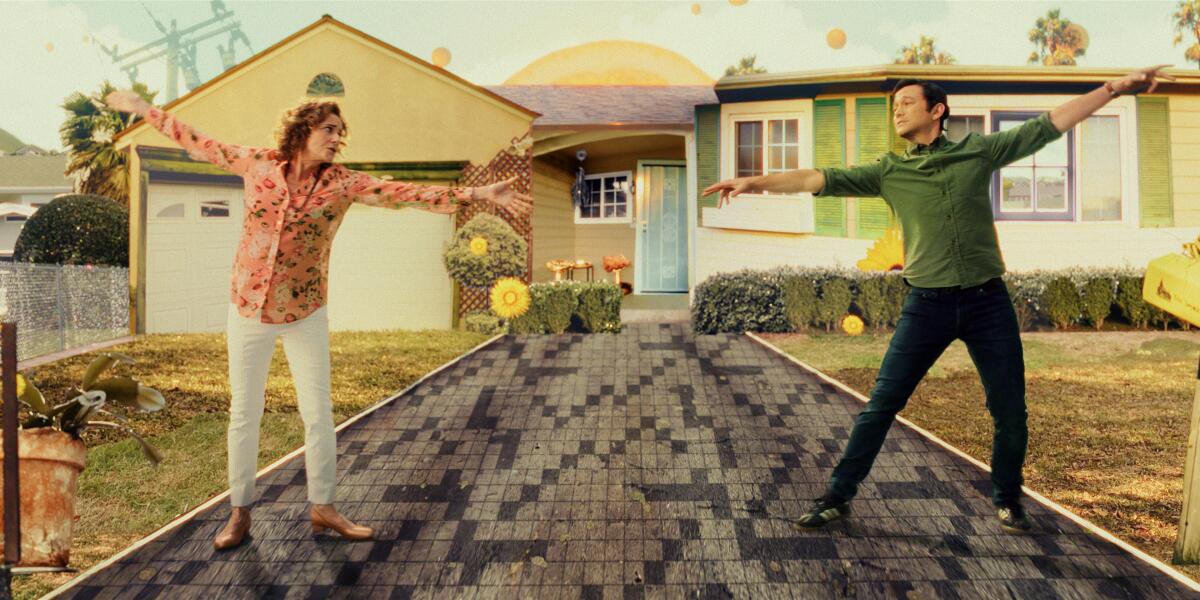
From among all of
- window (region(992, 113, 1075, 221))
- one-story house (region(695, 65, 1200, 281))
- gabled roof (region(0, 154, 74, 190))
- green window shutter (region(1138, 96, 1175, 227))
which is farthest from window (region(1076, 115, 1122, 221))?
gabled roof (region(0, 154, 74, 190))

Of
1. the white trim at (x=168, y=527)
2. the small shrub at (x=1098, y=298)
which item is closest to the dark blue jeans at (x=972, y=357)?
the white trim at (x=168, y=527)

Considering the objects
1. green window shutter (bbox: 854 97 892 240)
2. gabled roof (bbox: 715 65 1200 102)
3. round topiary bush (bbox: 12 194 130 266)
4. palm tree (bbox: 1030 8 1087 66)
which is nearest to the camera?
gabled roof (bbox: 715 65 1200 102)

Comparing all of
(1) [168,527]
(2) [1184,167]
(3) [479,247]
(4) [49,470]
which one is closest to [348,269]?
(3) [479,247]

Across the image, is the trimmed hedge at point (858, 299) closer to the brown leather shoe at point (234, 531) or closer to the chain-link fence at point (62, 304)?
the brown leather shoe at point (234, 531)

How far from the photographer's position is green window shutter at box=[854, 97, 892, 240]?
9.55 metres

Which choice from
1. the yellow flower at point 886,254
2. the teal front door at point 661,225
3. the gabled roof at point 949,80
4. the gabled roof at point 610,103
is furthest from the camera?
the teal front door at point 661,225

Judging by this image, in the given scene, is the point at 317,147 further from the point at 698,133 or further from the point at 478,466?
the point at 698,133

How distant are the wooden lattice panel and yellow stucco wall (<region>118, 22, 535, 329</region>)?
0.12 meters

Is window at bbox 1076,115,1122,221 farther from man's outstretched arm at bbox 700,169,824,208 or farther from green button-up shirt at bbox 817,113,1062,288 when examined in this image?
man's outstretched arm at bbox 700,169,824,208

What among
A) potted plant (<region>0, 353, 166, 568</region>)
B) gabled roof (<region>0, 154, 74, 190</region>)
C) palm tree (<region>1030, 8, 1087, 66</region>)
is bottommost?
potted plant (<region>0, 353, 166, 568</region>)

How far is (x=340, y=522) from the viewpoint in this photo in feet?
11.3

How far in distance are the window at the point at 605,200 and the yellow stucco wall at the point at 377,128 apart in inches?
106

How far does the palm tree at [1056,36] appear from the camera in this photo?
73.9 ft

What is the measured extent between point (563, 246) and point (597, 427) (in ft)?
23.9
